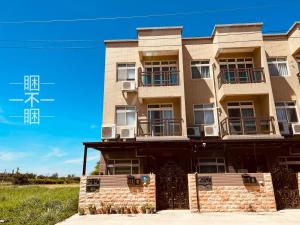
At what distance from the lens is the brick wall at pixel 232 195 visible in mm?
10859

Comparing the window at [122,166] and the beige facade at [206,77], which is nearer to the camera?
the window at [122,166]

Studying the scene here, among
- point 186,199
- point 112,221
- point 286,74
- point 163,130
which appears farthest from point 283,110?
point 112,221

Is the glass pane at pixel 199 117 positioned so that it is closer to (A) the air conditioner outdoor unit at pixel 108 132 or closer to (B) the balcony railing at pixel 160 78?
(B) the balcony railing at pixel 160 78

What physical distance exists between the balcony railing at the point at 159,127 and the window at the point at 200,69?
349 centimetres

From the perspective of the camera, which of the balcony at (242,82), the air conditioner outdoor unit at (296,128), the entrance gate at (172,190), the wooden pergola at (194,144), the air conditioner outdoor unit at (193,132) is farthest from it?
the air conditioner outdoor unit at (193,132)

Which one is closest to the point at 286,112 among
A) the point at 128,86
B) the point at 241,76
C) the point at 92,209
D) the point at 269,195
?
the point at 241,76

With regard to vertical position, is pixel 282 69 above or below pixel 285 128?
above

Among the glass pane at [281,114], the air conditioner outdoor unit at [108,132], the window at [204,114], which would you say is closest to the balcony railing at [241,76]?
the window at [204,114]

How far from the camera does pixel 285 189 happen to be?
11.5 meters

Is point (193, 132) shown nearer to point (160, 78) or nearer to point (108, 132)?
point (160, 78)

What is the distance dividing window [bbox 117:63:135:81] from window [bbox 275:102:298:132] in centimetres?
902

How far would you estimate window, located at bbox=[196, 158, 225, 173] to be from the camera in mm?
14273

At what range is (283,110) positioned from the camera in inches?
599

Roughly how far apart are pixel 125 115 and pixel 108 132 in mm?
1618
